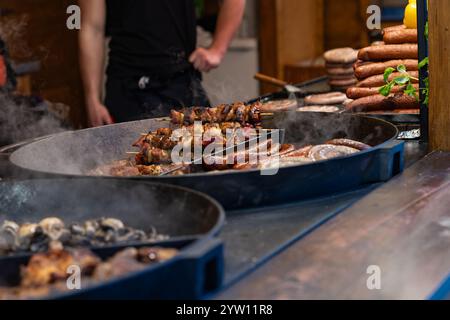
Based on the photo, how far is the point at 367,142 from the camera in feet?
9.59

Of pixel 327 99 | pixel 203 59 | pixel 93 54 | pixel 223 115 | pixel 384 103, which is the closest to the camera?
pixel 223 115

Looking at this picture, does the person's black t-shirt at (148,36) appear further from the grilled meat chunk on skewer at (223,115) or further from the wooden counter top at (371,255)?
the wooden counter top at (371,255)

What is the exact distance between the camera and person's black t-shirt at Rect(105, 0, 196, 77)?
504 cm

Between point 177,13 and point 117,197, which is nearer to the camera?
point 117,197

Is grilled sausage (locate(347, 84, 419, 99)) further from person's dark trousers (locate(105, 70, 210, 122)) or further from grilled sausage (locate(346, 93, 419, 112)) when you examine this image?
person's dark trousers (locate(105, 70, 210, 122))

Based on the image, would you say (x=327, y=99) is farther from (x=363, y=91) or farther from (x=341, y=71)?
(x=341, y=71)

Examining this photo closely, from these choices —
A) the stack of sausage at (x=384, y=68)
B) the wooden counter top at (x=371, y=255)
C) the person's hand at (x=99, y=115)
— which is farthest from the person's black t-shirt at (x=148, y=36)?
the wooden counter top at (x=371, y=255)

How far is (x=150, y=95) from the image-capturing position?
200 inches

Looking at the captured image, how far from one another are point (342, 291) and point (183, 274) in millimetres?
330

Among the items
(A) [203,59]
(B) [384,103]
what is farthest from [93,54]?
(B) [384,103]

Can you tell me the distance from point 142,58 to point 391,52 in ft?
6.69

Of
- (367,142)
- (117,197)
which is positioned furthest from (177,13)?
(117,197)

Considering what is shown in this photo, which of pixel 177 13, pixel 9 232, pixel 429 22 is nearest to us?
pixel 9 232
